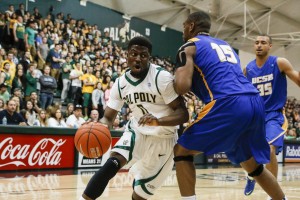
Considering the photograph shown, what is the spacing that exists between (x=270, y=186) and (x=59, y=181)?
4976 mm

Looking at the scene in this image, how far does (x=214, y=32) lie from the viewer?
2750 centimetres

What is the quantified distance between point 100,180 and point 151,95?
91cm

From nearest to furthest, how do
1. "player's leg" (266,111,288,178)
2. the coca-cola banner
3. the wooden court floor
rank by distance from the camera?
1. "player's leg" (266,111,288,178)
2. the wooden court floor
3. the coca-cola banner

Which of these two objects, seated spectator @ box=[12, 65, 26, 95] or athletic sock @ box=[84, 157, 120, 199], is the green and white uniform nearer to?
athletic sock @ box=[84, 157, 120, 199]

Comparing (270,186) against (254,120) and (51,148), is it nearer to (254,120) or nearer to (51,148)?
(254,120)

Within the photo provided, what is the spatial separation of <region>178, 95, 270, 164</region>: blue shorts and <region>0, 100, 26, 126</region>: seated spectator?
738cm

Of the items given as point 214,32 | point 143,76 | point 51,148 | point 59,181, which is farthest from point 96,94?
point 214,32

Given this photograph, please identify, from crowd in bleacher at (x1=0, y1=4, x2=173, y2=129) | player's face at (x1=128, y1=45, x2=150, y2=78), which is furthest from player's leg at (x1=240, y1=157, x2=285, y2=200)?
crowd in bleacher at (x1=0, y1=4, x2=173, y2=129)

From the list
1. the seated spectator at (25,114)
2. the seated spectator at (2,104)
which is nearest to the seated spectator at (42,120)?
the seated spectator at (25,114)

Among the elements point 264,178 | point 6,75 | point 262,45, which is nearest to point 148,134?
point 264,178

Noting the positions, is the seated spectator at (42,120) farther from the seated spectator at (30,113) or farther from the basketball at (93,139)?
the basketball at (93,139)

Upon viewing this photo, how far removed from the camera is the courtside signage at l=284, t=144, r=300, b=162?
1755 centimetres

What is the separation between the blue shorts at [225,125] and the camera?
392 cm

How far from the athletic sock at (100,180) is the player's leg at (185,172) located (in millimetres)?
619
